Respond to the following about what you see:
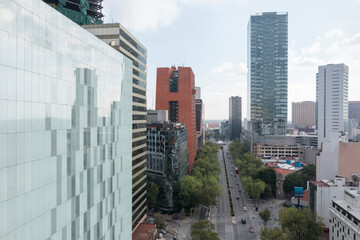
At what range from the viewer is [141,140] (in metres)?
62.5

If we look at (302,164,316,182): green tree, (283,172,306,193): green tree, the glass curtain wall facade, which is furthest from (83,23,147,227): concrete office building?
(302,164,316,182): green tree

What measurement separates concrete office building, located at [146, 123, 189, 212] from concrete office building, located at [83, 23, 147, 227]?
44.9 ft

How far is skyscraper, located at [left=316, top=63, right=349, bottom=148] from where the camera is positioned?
174 m

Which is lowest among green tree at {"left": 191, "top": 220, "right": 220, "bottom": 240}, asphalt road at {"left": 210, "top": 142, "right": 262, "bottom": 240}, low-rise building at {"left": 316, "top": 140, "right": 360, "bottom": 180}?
asphalt road at {"left": 210, "top": 142, "right": 262, "bottom": 240}

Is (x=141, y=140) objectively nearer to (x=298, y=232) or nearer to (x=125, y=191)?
(x=125, y=191)

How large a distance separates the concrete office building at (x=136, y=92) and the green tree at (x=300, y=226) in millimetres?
35854

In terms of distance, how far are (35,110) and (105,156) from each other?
14044mm

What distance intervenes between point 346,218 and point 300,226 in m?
9.68

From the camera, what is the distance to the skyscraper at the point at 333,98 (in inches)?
6841

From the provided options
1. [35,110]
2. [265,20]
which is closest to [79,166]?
[35,110]

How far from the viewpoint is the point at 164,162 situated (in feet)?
254

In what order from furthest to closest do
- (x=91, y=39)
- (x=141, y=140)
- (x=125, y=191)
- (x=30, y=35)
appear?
(x=141, y=140) → (x=125, y=191) → (x=91, y=39) → (x=30, y=35)

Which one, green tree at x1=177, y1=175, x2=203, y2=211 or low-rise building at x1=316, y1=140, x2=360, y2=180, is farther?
low-rise building at x1=316, y1=140, x2=360, y2=180

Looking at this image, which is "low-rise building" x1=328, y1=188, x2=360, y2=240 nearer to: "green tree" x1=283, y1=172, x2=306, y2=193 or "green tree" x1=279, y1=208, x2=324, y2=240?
"green tree" x1=279, y1=208, x2=324, y2=240
